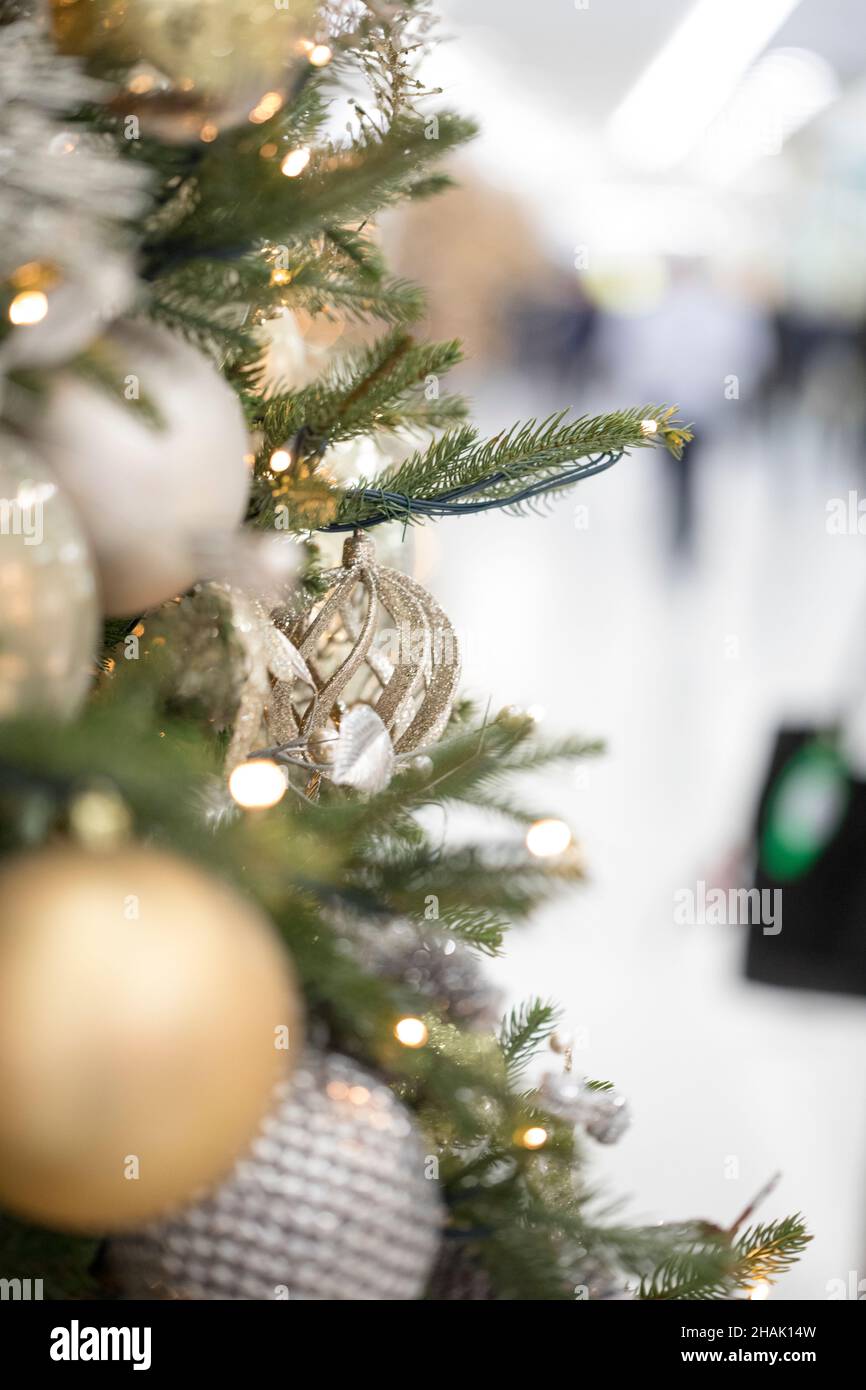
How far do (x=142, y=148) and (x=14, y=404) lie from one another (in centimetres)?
10

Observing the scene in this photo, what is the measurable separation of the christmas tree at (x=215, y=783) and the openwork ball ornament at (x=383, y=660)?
67 millimetres

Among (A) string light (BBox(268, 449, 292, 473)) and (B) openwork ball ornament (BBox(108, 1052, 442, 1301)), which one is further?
(A) string light (BBox(268, 449, 292, 473))

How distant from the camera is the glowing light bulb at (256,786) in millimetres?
318

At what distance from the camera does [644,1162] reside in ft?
4.94

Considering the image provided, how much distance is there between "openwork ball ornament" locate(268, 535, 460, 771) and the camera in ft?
1.75

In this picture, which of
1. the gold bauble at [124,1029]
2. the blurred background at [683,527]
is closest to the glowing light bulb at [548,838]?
the gold bauble at [124,1029]

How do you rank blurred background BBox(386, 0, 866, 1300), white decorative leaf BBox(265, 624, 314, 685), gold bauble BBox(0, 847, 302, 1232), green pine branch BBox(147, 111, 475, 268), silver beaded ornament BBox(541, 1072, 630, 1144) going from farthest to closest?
blurred background BBox(386, 0, 866, 1300) < silver beaded ornament BBox(541, 1072, 630, 1144) < white decorative leaf BBox(265, 624, 314, 685) < green pine branch BBox(147, 111, 475, 268) < gold bauble BBox(0, 847, 302, 1232)

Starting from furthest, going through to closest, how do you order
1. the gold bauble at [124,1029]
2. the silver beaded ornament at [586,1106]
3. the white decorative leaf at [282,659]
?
the silver beaded ornament at [586,1106]
the white decorative leaf at [282,659]
the gold bauble at [124,1029]

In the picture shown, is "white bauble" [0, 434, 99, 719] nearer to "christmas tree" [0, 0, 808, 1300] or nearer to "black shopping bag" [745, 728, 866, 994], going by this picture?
"christmas tree" [0, 0, 808, 1300]

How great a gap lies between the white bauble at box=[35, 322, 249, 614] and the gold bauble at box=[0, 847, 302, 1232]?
10 cm

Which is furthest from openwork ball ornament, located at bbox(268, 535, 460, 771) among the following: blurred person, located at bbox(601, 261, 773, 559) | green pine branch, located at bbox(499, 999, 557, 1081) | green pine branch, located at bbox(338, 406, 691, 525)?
blurred person, located at bbox(601, 261, 773, 559)

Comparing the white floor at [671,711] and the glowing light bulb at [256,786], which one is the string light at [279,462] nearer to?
the glowing light bulb at [256,786]

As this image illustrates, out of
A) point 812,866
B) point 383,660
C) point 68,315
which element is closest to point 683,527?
point 812,866
